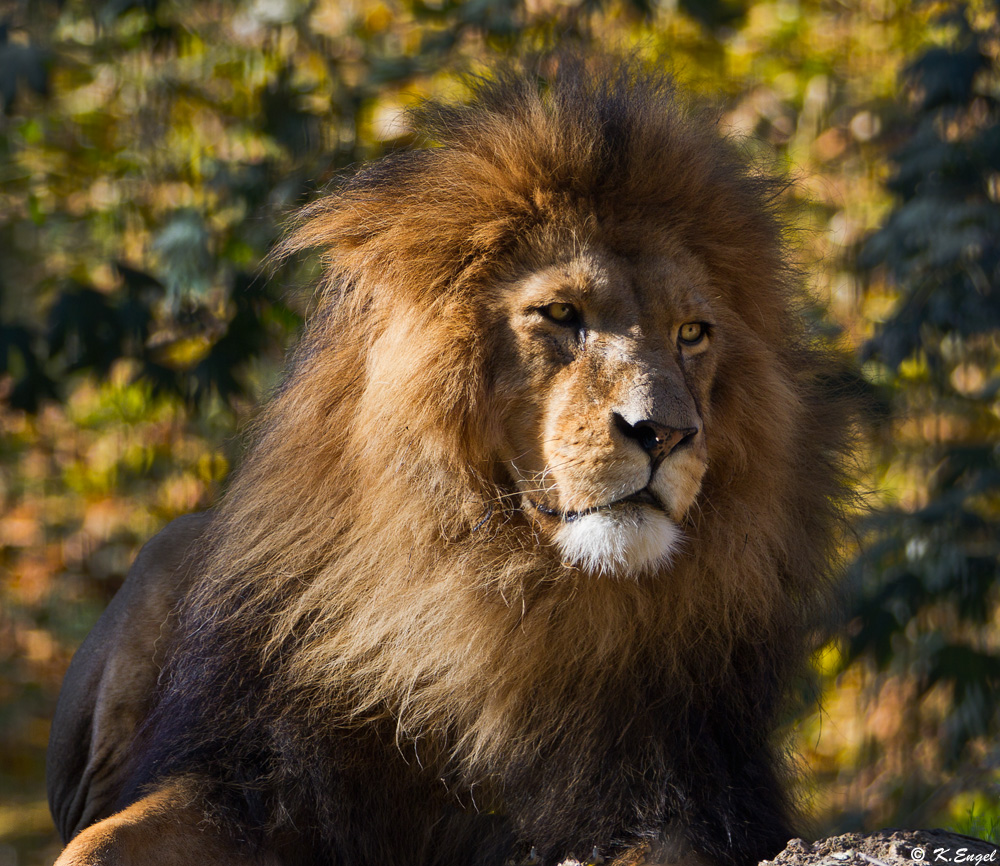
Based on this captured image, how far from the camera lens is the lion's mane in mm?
2373

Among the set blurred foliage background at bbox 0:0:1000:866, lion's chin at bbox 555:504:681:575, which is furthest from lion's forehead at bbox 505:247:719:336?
blurred foliage background at bbox 0:0:1000:866

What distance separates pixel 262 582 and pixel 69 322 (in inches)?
105

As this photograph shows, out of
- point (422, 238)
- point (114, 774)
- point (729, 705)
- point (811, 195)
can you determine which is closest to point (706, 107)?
point (811, 195)

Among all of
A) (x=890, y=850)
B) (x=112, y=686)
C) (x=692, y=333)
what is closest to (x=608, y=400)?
(x=692, y=333)

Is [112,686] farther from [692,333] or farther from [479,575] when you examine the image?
[692,333]

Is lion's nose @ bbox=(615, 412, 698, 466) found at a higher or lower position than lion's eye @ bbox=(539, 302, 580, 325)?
lower

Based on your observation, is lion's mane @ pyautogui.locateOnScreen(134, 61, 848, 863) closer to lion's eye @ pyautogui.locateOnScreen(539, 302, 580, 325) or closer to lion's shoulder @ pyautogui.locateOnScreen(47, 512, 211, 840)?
lion's eye @ pyautogui.locateOnScreen(539, 302, 580, 325)

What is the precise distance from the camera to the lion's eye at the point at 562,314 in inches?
91.0

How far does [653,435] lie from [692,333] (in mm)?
390

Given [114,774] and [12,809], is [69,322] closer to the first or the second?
[114,774]

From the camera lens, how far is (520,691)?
2.43 meters

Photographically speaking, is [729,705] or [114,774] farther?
[114,774]

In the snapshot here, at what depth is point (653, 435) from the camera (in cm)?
211

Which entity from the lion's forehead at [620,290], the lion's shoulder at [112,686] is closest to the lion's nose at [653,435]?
the lion's forehead at [620,290]
